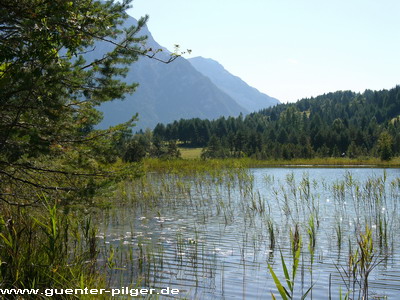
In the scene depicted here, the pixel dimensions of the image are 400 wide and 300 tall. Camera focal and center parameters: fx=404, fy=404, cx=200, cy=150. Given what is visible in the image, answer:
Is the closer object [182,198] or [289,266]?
[289,266]

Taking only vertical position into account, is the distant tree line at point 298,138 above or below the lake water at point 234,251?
above

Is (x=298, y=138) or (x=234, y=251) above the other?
(x=298, y=138)

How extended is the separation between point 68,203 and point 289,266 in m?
5.42

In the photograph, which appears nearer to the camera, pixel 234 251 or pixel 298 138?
pixel 234 251

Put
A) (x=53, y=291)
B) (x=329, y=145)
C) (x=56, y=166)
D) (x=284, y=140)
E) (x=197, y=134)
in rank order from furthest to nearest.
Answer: (x=197, y=134), (x=284, y=140), (x=329, y=145), (x=56, y=166), (x=53, y=291)

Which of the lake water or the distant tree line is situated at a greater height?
the distant tree line

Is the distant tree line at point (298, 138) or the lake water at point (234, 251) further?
the distant tree line at point (298, 138)

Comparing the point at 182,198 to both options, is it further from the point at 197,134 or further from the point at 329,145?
the point at 197,134

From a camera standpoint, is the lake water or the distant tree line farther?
the distant tree line

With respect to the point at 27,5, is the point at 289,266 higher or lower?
lower

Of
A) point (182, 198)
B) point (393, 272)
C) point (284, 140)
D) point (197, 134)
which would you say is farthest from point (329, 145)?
point (393, 272)

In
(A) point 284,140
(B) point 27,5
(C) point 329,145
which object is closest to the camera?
(B) point 27,5

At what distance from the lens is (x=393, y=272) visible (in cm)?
921

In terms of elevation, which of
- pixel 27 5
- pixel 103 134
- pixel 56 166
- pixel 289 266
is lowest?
pixel 289 266
